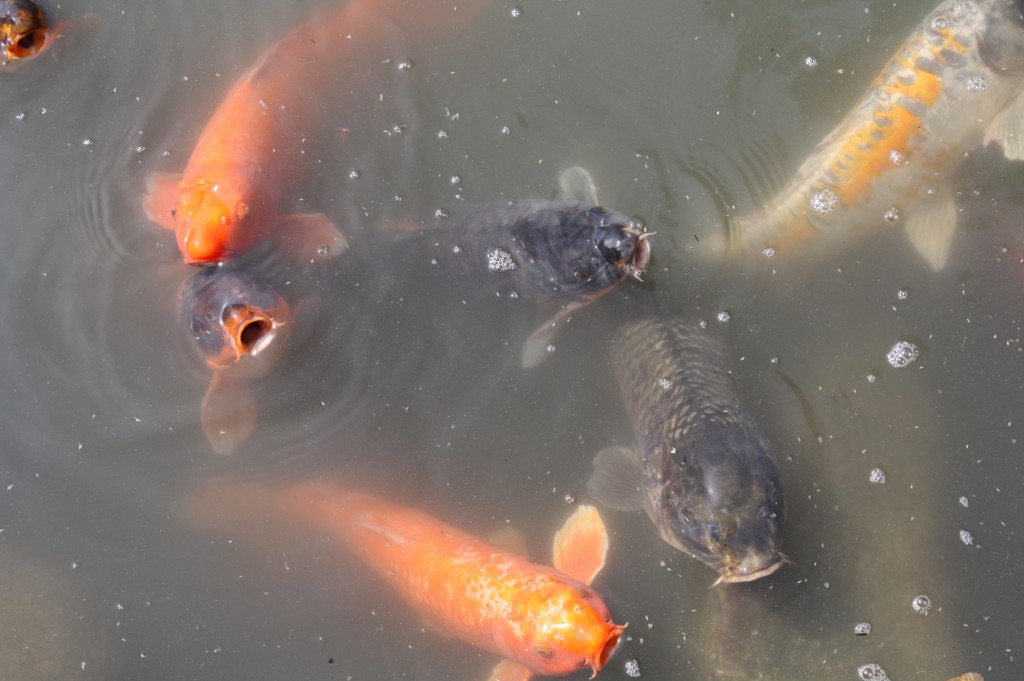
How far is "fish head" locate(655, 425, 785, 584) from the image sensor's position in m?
3.09

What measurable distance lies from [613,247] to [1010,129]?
2158 millimetres

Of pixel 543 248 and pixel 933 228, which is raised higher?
pixel 543 248

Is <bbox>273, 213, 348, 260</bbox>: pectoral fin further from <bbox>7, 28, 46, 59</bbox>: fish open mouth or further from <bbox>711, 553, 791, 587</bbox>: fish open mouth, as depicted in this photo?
<bbox>711, 553, 791, 587</bbox>: fish open mouth

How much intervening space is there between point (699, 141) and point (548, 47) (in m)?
1.00

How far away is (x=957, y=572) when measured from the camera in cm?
352

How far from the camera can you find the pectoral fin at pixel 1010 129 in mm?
3943

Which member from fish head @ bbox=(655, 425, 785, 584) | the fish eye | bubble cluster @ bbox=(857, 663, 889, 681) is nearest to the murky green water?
bubble cluster @ bbox=(857, 663, 889, 681)

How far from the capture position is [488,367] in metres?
3.99

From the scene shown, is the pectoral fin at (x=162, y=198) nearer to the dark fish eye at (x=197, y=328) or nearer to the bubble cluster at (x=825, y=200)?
the dark fish eye at (x=197, y=328)

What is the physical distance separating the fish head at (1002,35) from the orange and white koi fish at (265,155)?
8.60ft

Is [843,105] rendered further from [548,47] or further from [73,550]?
[73,550]

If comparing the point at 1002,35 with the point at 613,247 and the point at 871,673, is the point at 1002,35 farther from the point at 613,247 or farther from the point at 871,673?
the point at 871,673

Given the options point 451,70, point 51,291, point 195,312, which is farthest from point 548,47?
point 51,291

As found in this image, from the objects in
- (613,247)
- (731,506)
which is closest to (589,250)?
(613,247)
